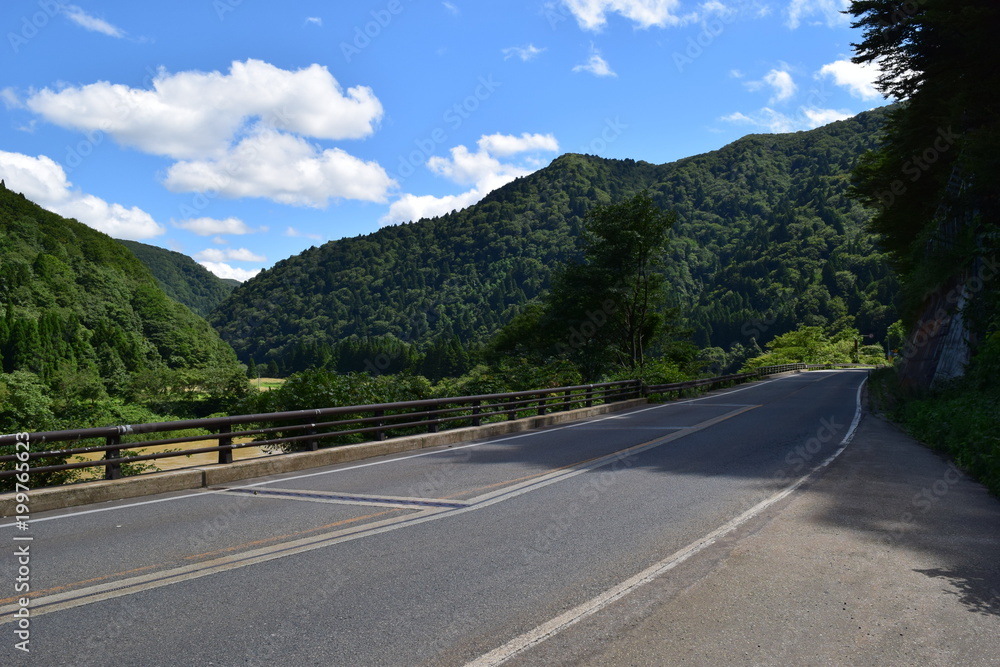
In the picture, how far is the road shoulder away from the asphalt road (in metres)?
0.38

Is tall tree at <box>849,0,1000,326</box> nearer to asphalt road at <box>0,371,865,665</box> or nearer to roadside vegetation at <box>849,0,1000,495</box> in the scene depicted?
roadside vegetation at <box>849,0,1000,495</box>

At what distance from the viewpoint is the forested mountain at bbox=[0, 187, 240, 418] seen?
10288cm

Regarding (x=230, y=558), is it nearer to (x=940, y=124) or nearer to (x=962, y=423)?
(x=962, y=423)

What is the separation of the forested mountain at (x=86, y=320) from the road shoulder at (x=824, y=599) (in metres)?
92.2

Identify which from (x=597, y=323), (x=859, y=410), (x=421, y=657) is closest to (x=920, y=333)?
(x=859, y=410)

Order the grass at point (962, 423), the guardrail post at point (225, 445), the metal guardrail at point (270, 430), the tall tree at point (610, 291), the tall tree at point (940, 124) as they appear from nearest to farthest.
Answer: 1. the metal guardrail at point (270, 430)
2. the guardrail post at point (225, 445)
3. the grass at point (962, 423)
4. the tall tree at point (940, 124)
5. the tall tree at point (610, 291)

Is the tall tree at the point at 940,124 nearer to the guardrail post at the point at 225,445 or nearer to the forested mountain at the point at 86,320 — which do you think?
the guardrail post at the point at 225,445

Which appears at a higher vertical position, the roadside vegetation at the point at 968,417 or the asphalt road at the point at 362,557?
the roadside vegetation at the point at 968,417

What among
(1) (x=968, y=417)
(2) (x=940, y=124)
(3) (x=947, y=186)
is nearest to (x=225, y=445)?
(1) (x=968, y=417)

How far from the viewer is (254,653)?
3.81 m

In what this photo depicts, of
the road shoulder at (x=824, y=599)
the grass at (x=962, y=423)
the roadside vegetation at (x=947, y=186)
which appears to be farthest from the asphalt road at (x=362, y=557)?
the roadside vegetation at (x=947, y=186)

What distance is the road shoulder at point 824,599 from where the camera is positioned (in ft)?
12.7

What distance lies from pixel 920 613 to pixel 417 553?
3.83 m

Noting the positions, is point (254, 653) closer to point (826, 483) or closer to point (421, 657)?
point (421, 657)
